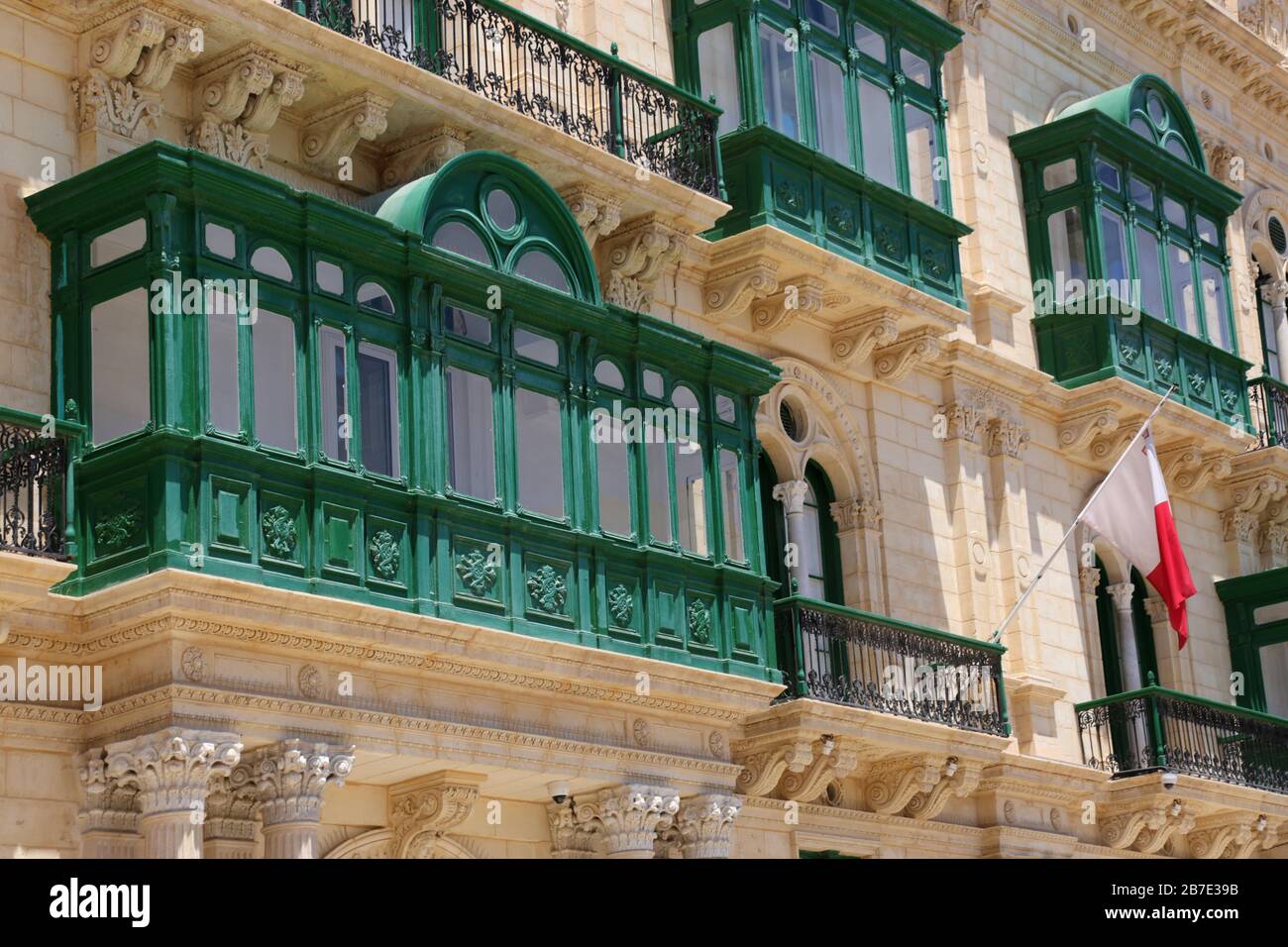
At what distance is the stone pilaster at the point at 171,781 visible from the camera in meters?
15.3

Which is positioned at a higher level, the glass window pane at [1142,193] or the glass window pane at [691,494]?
the glass window pane at [1142,193]

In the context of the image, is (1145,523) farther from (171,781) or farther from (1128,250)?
(171,781)

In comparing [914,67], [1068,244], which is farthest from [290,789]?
[1068,244]

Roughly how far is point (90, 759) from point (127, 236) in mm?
3705

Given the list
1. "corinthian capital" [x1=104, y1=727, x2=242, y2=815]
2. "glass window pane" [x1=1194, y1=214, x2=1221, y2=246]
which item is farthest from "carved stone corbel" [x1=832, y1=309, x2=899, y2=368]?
"corinthian capital" [x1=104, y1=727, x2=242, y2=815]

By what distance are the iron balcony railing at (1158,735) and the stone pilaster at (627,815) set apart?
26.1 feet

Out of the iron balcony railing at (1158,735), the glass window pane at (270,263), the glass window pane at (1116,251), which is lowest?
the iron balcony railing at (1158,735)

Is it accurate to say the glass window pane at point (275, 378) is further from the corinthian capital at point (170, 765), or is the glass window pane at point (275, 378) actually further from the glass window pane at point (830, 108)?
the glass window pane at point (830, 108)

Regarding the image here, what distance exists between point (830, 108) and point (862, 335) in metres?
2.36

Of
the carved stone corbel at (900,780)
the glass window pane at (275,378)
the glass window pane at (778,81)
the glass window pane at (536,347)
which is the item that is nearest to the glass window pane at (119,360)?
the glass window pane at (275,378)

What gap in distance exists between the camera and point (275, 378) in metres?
16.6

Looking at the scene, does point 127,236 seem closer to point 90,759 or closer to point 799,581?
point 90,759

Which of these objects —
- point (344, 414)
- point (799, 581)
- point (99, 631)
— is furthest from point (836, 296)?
point (99, 631)

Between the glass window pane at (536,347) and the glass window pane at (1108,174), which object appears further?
the glass window pane at (1108,174)
